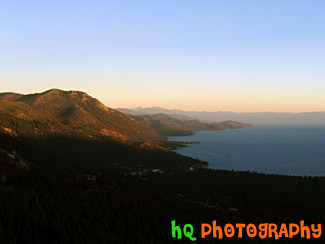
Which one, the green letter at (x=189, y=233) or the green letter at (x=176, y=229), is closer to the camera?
the green letter at (x=189, y=233)

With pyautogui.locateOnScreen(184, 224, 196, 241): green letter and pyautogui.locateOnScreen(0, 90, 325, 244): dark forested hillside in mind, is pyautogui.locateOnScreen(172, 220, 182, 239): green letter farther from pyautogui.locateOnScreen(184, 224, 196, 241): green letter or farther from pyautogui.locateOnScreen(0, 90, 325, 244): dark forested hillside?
pyautogui.locateOnScreen(184, 224, 196, 241): green letter

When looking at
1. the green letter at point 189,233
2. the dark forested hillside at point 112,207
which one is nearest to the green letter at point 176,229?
the dark forested hillside at point 112,207

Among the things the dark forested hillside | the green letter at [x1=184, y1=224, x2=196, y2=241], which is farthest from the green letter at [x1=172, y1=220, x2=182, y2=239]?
the green letter at [x1=184, y1=224, x2=196, y2=241]

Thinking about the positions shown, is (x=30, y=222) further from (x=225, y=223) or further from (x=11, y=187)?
(x=225, y=223)

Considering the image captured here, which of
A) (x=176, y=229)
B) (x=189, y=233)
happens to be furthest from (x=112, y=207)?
(x=189, y=233)

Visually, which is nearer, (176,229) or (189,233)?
(189,233)

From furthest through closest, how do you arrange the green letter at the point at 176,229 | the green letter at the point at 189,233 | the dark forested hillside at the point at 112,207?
the green letter at the point at 176,229 < the green letter at the point at 189,233 < the dark forested hillside at the point at 112,207

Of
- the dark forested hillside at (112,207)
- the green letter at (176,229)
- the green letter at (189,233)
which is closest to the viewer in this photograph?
the dark forested hillside at (112,207)

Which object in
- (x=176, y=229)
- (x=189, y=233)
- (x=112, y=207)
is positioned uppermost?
(x=112, y=207)

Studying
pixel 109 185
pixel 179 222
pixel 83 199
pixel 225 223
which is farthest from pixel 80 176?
pixel 225 223

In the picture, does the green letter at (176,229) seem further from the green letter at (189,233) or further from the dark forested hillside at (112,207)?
the green letter at (189,233)

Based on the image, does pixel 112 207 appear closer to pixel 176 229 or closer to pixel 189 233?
pixel 176 229
